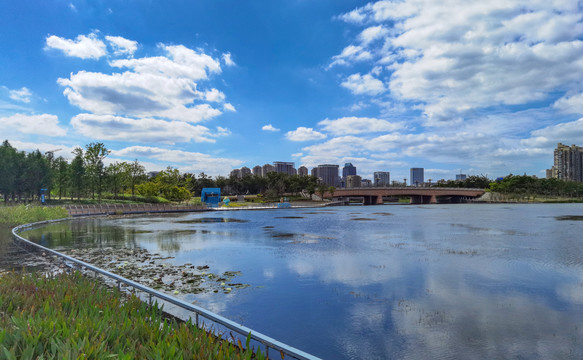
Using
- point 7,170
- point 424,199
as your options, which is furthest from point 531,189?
point 7,170

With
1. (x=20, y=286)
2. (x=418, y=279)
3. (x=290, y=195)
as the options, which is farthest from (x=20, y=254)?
(x=290, y=195)

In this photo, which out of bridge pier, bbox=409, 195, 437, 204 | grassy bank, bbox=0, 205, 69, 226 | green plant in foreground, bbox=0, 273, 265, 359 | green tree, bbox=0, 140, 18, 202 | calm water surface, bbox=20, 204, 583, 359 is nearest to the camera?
green plant in foreground, bbox=0, 273, 265, 359

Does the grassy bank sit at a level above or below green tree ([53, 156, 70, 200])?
below

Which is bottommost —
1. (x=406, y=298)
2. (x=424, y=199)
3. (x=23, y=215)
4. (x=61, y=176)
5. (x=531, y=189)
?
(x=424, y=199)

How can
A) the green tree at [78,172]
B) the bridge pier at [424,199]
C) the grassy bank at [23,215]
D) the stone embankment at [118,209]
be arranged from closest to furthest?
1. the grassy bank at [23,215]
2. the stone embankment at [118,209]
3. the green tree at [78,172]
4. the bridge pier at [424,199]

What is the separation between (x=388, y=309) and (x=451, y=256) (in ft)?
42.6

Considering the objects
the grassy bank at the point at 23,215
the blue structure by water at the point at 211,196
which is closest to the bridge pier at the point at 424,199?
the blue structure by water at the point at 211,196

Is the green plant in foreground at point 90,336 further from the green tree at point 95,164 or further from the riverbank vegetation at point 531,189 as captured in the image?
the riverbank vegetation at point 531,189

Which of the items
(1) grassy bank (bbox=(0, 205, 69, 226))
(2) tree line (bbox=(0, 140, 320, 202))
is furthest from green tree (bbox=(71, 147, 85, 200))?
(1) grassy bank (bbox=(0, 205, 69, 226))

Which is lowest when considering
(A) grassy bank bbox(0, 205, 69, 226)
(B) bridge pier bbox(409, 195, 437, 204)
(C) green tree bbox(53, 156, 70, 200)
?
(B) bridge pier bbox(409, 195, 437, 204)

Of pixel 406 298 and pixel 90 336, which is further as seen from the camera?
pixel 406 298

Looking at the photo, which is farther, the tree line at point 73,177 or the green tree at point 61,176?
the green tree at point 61,176

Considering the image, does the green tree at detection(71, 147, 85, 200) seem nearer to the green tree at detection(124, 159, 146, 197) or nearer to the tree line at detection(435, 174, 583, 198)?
the green tree at detection(124, 159, 146, 197)

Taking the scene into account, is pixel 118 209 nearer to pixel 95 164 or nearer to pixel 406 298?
pixel 95 164
